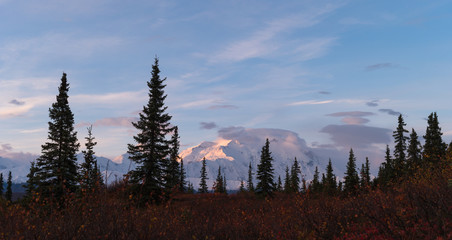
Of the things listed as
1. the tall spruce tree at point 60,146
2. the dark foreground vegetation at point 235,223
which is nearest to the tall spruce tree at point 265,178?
the tall spruce tree at point 60,146

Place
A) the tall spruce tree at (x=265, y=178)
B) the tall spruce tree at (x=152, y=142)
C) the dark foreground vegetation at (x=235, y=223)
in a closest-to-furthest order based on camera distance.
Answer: the dark foreground vegetation at (x=235, y=223) < the tall spruce tree at (x=152, y=142) < the tall spruce tree at (x=265, y=178)

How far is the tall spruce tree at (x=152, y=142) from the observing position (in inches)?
1106

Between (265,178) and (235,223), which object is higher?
(265,178)

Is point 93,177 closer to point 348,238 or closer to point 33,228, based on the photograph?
point 33,228

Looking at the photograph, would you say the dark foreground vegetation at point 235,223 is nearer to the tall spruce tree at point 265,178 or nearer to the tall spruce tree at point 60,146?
the tall spruce tree at point 60,146

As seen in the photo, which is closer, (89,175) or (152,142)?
(89,175)

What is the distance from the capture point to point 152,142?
2886cm

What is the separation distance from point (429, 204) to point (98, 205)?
8.78 meters

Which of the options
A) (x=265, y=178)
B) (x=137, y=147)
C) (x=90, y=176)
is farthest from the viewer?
(x=265, y=178)

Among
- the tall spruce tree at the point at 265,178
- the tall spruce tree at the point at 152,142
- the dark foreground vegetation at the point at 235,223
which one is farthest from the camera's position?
the tall spruce tree at the point at 265,178

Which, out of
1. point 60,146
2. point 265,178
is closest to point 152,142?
point 60,146

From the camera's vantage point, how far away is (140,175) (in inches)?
1102

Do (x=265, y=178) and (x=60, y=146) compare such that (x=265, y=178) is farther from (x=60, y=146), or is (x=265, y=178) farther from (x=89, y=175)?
(x=89, y=175)

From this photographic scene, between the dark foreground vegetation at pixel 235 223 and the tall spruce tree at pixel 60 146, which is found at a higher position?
the tall spruce tree at pixel 60 146
